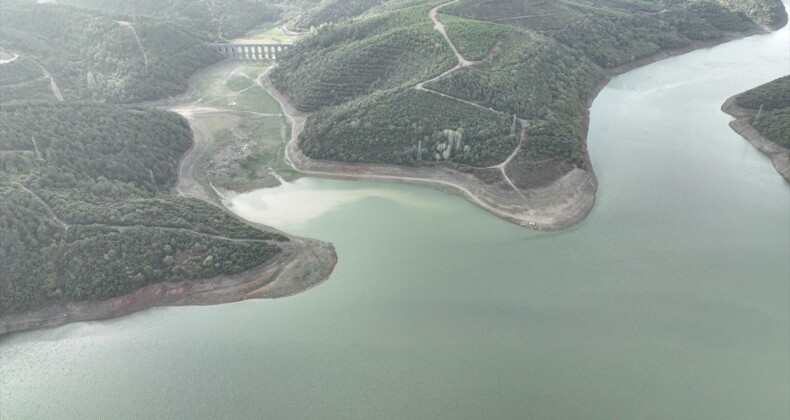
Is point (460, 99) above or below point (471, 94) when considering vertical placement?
below

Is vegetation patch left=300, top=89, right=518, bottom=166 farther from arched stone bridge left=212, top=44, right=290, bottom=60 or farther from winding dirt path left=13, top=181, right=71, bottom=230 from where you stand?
arched stone bridge left=212, top=44, right=290, bottom=60

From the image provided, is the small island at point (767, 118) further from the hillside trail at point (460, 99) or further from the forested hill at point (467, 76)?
the hillside trail at point (460, 99)

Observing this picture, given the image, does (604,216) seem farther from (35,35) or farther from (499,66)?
(35,35)

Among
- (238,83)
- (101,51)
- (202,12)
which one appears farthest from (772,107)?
(202,12)

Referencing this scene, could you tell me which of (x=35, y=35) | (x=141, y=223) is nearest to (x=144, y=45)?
(x=35, y=35)

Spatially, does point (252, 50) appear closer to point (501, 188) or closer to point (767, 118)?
point (501, 188)
